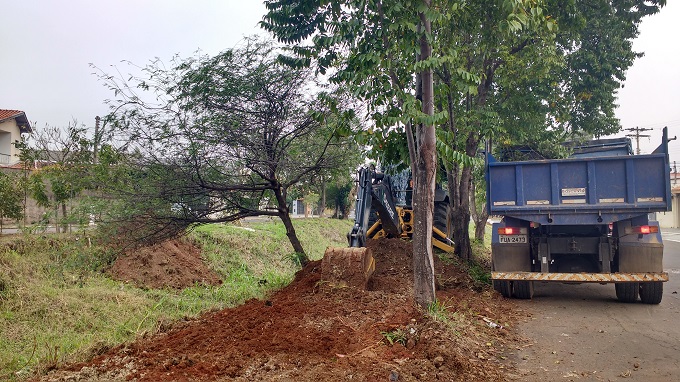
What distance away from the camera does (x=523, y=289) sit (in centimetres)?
1039

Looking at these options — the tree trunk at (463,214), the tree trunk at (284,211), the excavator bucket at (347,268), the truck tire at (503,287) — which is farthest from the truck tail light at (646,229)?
the tree trunk at (284,211)

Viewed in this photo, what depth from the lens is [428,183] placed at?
7.76 meters

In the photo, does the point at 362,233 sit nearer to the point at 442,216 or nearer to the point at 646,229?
the point at 646,229

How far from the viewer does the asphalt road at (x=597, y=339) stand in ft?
19.6

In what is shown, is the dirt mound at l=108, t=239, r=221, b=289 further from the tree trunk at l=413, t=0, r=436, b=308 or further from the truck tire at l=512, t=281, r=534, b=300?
the truck tire at l=512, t=281, r=534, b=300

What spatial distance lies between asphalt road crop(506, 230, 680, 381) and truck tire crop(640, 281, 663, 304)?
0.52ft

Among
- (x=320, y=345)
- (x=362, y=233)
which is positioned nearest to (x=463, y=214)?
(x=362, y=233)

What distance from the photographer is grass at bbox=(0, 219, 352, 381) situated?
24.0 feet

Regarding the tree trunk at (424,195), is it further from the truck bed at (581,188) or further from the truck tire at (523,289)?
the truck tire at (523,289)

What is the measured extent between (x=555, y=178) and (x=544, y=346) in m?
3.65

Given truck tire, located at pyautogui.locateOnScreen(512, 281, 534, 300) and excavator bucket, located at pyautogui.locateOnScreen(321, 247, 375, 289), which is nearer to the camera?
excavator bucket, located at pyautogui.locateOnScreen(321, 247, 375, 289)

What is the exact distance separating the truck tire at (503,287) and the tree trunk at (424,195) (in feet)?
10.3

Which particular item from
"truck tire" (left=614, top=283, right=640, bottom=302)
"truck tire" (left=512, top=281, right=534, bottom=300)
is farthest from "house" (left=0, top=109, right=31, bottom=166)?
"truck tire" (left=614, top=283, right=640, bottom=302)

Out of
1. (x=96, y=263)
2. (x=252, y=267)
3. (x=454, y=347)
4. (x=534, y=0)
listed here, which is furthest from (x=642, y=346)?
(x=252, y=267)
